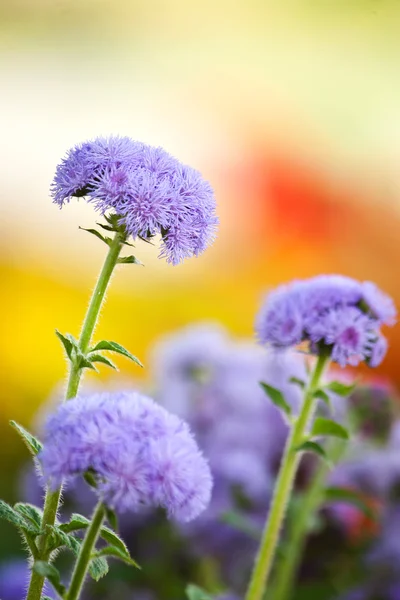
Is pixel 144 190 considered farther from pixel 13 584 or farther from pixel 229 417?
pixel 229 417

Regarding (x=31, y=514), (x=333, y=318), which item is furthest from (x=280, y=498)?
(x=31, y=514)

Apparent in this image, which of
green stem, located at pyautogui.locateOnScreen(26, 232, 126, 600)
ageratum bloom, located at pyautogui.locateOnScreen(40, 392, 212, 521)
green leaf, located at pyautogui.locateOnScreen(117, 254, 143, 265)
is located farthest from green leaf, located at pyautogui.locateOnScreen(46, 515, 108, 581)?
green leaf, located at pyautogui.locateOnScreen(117, 254, 143, 265)

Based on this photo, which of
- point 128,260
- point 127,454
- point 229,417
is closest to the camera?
point 127,454

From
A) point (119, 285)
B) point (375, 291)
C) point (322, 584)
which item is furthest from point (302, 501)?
point (119, 285)

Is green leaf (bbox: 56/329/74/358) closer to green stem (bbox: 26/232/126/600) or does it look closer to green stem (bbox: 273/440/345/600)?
green stem (bbox: 26/232/126/600)

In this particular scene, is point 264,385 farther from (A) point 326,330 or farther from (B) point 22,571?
(B) point 22,571

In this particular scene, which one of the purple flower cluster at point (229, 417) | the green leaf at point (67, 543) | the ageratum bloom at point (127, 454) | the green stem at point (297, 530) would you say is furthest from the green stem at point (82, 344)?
the purple flower cluster at point (229, 417)
